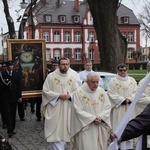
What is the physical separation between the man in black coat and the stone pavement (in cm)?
39

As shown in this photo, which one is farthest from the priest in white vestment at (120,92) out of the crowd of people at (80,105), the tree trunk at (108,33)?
the tree trunk at (108,33)

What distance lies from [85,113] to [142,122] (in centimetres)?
307

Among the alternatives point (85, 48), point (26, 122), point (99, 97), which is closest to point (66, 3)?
point (85, 48)

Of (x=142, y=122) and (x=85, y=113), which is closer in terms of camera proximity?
(x=142, y=122)

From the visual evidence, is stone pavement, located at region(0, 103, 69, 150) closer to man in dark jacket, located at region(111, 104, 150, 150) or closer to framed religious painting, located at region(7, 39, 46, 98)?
framed religious painting, located at region(7, 39, 46, 98)

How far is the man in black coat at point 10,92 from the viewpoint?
11137mm

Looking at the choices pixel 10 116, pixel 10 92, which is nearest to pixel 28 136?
pixel 10 116

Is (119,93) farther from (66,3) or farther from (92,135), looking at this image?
Result: (66,3)

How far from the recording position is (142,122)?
3.82 meters

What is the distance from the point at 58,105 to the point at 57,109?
89mm

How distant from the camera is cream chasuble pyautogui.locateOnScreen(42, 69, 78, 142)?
8523mm

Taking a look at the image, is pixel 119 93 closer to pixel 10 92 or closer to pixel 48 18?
pixel 10 92

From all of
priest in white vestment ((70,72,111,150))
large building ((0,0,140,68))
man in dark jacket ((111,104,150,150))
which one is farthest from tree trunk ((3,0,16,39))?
large building ((0,0,140,68))

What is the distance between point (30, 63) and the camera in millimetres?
12625
